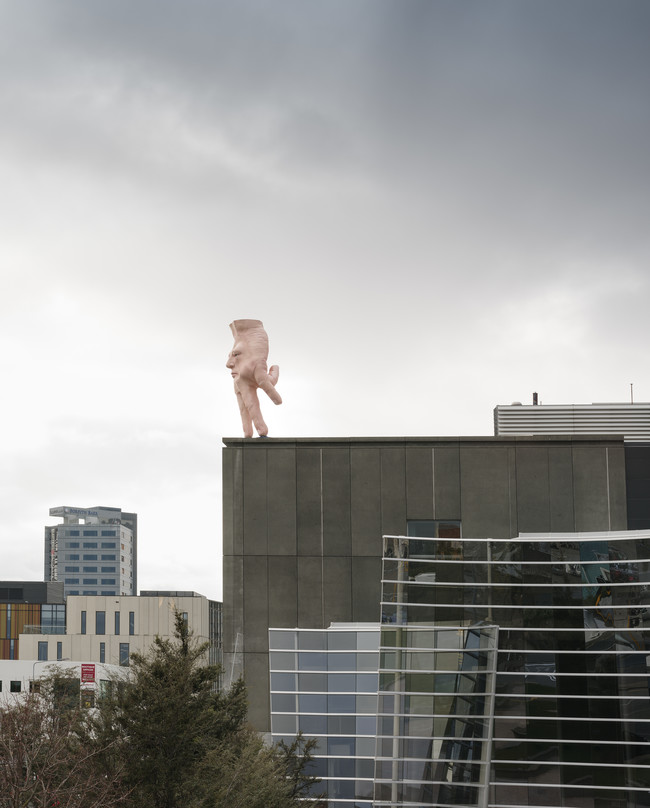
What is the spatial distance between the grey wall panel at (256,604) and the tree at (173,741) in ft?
37.1

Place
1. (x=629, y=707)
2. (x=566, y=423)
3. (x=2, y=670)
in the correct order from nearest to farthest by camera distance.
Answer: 1. (x=629, y=707)
2. (x=566, y=423)
3. (x=2, y=670)

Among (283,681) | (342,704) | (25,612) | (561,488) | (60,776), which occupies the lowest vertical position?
(60,776)

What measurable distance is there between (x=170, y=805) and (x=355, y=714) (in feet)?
37.6

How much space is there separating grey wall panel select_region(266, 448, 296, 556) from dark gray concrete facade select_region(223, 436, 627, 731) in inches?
1.5

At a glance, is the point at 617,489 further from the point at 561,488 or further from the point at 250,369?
the point at 250,369

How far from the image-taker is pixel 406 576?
102ft

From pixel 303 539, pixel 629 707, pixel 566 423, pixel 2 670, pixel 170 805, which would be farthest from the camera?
pixel 2 670

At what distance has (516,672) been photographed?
32156mm

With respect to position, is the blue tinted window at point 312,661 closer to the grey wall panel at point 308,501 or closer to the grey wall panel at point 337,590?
the grey wall panel at point 337,590

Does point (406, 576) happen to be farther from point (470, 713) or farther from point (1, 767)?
point (1, 767)

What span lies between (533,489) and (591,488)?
Result: 2.18 metres

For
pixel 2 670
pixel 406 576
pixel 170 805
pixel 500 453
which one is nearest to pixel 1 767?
pixel 170 805

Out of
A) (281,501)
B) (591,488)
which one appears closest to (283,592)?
(281,501)

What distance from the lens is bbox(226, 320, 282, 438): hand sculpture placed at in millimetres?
47531
